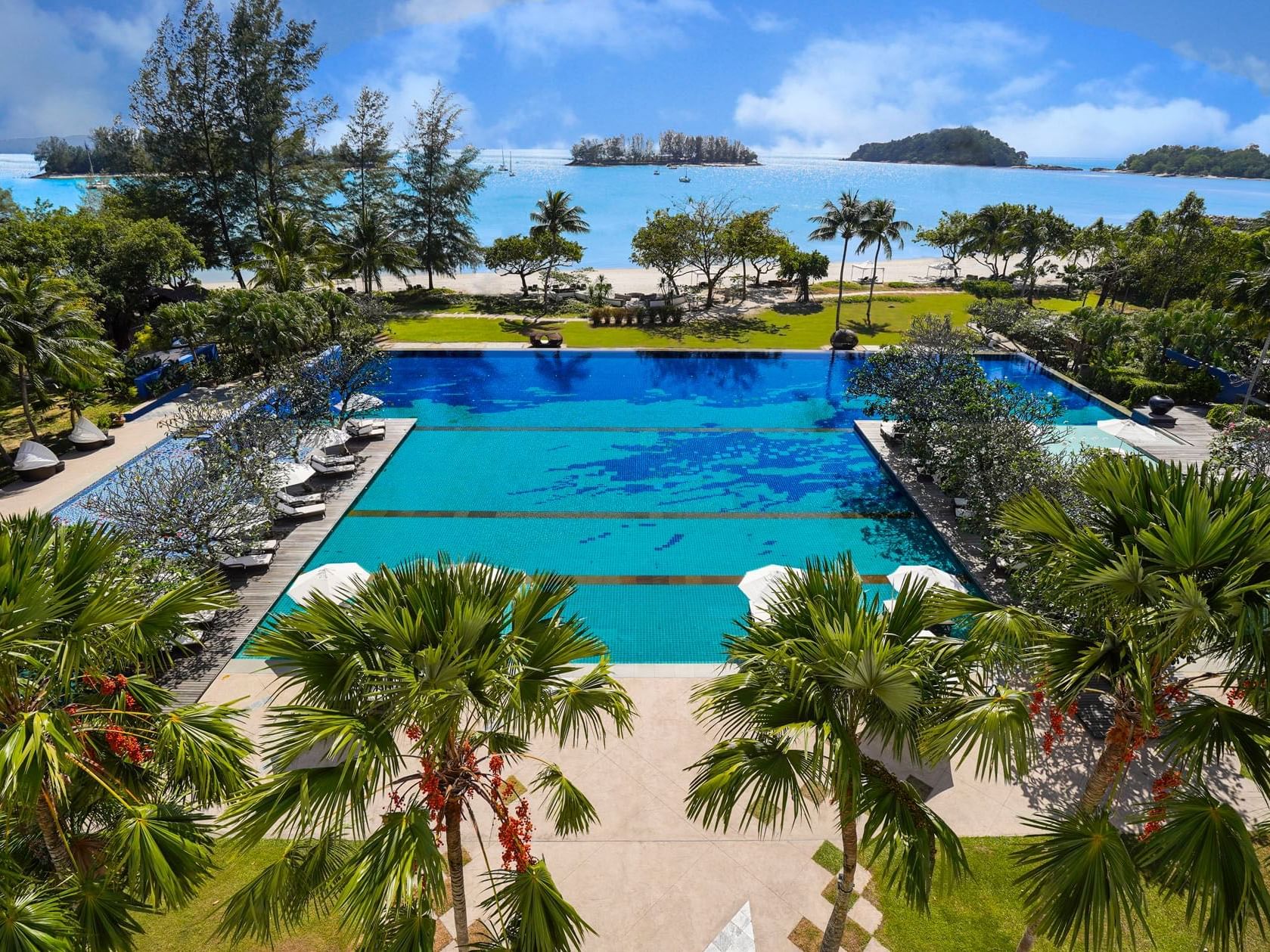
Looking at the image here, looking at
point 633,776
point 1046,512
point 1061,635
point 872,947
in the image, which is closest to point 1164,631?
point 1061,635

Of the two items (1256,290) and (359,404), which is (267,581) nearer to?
(359,404)

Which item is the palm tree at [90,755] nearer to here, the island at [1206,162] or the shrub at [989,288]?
the shrub at [989,288]

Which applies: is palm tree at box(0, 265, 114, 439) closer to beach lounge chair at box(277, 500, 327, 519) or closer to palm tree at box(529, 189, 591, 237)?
beach lounge chair at box(277, 500, 327, 519)

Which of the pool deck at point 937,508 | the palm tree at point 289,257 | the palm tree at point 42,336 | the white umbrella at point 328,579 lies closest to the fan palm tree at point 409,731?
the white umbrella at point 328,579

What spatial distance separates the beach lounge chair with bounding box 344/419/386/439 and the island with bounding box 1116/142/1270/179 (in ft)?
623

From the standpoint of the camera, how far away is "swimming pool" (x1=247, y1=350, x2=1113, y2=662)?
47.6ft

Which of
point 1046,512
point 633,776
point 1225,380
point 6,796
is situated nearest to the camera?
point 6,796

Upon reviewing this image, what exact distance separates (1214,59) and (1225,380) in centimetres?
21408

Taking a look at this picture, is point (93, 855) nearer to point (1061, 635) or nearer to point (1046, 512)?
point (1061, 635)

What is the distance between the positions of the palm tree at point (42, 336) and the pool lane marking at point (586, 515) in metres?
8.80

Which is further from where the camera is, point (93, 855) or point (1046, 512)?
point (1046, 512)

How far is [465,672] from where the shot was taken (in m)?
4.59

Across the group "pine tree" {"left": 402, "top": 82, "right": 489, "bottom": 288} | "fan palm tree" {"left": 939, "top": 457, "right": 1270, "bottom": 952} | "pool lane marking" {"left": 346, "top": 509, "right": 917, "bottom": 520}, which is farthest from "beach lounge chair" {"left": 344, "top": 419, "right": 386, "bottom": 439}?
"pine tree" {"left": 402, "top": 82, "right": 489, "bottom": 288}

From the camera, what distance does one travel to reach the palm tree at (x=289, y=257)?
24.9 metres
